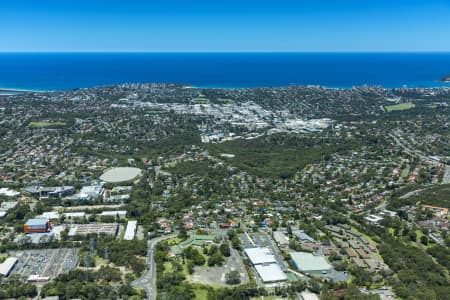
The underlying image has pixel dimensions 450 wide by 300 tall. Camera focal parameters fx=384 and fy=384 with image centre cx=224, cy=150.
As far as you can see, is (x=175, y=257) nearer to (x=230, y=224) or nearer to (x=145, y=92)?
(x=230, y=224)

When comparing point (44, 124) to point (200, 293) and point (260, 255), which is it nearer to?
point (260, 255)

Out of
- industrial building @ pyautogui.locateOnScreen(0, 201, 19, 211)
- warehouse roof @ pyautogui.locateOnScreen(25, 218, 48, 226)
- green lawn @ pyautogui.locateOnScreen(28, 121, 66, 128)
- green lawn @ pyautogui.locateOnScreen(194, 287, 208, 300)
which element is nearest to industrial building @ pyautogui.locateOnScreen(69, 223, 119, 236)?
warehouse roof @ pyautogui.locateOnScreen(25, 218, 48, 226)

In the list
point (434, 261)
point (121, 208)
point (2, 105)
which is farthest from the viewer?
point (2, 105)

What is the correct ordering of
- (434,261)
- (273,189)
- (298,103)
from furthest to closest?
→ 1. (298,103)
2. (273,189)
3. (434,261)

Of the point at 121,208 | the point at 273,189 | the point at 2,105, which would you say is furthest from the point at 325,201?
the point at 2,105

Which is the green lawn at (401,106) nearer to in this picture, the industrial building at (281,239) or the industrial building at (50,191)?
the industrial building at (281,239)

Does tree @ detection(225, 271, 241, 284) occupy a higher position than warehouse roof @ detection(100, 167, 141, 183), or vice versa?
warehouse roof @ detection(100, 167, 141, 183)

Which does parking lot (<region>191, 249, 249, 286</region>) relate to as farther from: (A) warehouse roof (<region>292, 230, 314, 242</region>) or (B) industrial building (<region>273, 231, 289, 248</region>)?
(A) warehouse roof (<region>292, 230, 314, 242</region>)

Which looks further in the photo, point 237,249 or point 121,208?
point 121,208
